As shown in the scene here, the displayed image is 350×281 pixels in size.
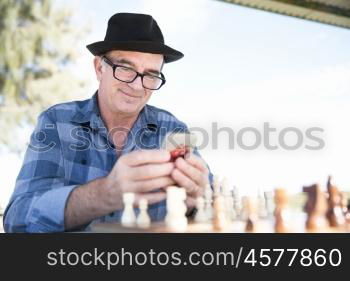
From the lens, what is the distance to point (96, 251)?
880 millimetres

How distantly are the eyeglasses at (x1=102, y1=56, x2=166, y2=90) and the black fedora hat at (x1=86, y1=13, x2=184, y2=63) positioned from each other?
0.07 metres

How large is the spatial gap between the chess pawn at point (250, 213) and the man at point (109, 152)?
0.16 meters

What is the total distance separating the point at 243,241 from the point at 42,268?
47 centimetres

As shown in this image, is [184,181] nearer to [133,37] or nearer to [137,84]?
[137,84]

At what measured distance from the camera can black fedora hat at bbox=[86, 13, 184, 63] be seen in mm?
1560

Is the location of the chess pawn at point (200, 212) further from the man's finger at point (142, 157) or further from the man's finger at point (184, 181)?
the man's finger at point (142, 157)

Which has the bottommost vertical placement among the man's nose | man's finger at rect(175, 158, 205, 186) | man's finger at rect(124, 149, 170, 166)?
man's finger at rect(175, 158, 205, 186)

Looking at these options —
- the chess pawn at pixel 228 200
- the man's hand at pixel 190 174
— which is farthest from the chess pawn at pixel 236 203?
the man's hand at pixel 190 174

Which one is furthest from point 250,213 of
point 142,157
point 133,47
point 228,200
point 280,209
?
point 133,47

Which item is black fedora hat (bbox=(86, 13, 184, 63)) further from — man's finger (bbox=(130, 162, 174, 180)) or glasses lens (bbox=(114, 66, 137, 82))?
man's finger (bbox=(130, 162, 174, 180))

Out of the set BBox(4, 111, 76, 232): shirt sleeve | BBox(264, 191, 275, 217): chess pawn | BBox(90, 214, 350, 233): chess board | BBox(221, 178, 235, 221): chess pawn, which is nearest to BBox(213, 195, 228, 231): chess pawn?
BBox(90, 214, 350, 233): chess board

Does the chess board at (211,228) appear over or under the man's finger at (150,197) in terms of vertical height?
under

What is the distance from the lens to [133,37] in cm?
160

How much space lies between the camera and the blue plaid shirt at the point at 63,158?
3.85 ft
